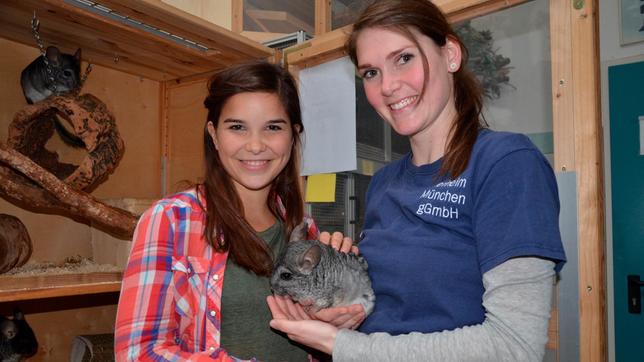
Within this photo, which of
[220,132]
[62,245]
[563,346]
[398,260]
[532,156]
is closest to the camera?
[532,156]

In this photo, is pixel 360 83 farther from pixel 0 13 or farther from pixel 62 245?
pixel 62 245

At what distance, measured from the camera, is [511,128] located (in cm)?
154

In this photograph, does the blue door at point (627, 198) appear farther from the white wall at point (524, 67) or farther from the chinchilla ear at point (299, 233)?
the chinchilla ear at point (299, 233)

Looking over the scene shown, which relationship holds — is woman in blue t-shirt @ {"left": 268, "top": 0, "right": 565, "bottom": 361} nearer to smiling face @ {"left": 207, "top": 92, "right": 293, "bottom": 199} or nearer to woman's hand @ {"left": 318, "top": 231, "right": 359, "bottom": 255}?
woman's hand @ {"left": 318, "top": 231, "right": 359, "bottom": 255}

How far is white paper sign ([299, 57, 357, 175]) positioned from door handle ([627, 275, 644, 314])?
2.59 meters

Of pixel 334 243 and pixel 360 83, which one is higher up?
pixel 360 83

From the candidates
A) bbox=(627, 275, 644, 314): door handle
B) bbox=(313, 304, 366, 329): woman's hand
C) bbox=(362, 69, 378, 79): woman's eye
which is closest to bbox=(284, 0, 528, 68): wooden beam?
bbox=(362, 69, 378, 79): woman's eye

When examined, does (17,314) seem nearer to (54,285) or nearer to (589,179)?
(54,285)

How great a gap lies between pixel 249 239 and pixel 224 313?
209mm

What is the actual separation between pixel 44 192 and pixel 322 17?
1.35 meters

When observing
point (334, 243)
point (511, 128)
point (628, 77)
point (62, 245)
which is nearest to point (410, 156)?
point (334, 243)

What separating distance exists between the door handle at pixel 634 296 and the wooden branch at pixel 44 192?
328cm

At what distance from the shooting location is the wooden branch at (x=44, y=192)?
1514 mm

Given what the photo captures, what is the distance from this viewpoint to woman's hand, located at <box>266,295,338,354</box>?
0.98 m
